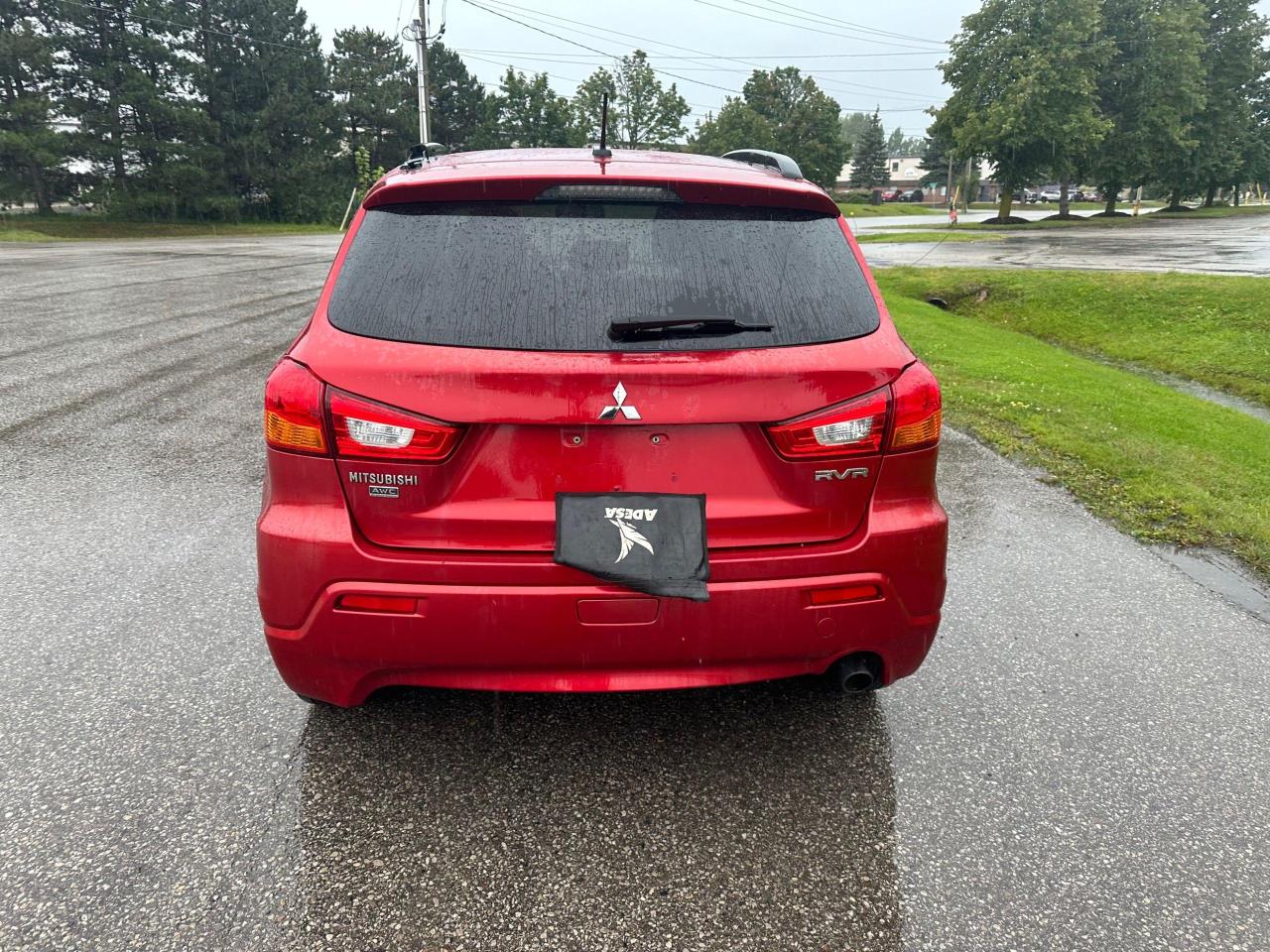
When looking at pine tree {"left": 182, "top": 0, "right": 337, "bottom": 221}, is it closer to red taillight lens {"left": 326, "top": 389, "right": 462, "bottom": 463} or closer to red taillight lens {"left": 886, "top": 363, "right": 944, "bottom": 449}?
red taillight lens {"left": 326, "top": 389, "right": 462, "bottom": 463}

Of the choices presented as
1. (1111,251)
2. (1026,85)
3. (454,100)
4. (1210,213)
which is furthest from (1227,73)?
(454,100)

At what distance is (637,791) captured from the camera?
2520 millimetres

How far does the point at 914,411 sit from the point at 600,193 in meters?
1.06

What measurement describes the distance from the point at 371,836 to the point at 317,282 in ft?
52.1

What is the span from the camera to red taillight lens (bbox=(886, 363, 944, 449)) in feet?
7.50

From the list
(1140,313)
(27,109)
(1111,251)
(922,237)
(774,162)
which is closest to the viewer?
(774,162)

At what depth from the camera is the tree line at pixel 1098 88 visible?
43.3 metres

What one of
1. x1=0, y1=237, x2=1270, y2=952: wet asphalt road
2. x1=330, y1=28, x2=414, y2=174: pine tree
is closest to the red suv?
x1=0, y1=237, x2=1270, y2=952: wet asphalt road

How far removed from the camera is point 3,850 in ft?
7.19

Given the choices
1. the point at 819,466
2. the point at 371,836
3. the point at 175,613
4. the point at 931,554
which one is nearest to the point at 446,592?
the point at 371,836

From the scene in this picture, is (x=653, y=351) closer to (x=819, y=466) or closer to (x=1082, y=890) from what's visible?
(x=819, y=466)

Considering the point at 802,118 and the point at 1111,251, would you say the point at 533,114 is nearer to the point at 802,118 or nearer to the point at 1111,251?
the point at 802,118

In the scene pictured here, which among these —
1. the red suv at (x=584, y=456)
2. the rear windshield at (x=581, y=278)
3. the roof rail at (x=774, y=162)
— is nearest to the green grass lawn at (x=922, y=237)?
the roof rail at (x=774, y=162)

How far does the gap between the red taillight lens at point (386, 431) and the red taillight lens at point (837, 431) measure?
33.5 inches
